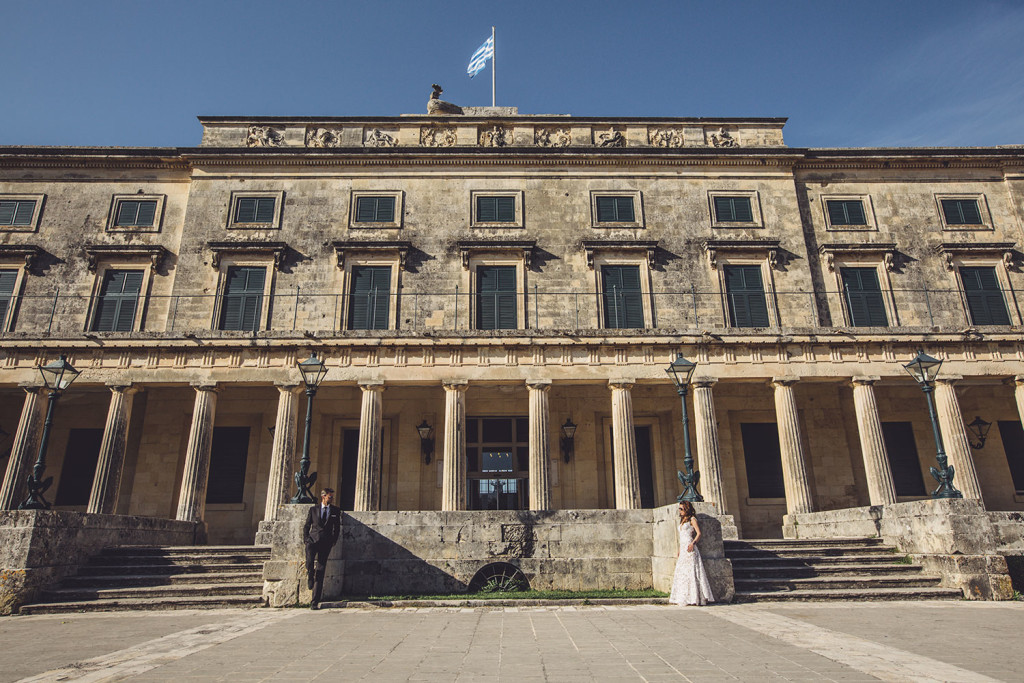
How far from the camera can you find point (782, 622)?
29.7 ft

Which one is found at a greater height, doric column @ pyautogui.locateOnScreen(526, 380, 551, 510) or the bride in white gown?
doric column @ pyautogui.locateOnScreen(526, 380, 551, 510)

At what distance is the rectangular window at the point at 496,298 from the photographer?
73.5 ft

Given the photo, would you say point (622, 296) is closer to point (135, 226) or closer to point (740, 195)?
point (740, 195)

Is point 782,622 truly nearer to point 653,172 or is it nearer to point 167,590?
point 167,590

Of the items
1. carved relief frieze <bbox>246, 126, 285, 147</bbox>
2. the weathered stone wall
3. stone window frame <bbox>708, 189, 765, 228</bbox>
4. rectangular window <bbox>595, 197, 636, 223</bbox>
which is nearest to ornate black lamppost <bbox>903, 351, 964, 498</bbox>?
stone window frame <bbox>708, 189, 765, 228</bbox>

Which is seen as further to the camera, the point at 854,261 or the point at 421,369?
the point at 854,261

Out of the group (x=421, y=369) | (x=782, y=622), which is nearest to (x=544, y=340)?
(x=421, y=369)

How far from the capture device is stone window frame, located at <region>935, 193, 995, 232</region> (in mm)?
24078

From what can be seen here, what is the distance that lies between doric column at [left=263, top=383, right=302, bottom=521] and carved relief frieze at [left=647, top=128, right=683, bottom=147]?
1656cm

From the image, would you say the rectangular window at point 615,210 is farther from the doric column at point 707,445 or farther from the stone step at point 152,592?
the stone step at point 152,592

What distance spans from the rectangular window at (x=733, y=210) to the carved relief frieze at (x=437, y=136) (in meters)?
10.8

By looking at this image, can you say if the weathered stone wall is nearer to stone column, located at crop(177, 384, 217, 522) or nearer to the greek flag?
stone column, located at crop(177, 384, 217, 522)

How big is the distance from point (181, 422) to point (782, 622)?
20.4m

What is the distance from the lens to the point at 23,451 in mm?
18797
